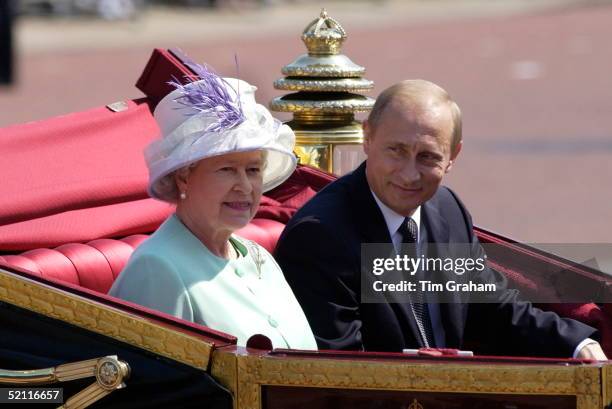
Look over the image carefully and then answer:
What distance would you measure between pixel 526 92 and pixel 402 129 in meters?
12.6

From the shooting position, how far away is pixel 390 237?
124 inches

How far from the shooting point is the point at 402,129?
3.05 meters

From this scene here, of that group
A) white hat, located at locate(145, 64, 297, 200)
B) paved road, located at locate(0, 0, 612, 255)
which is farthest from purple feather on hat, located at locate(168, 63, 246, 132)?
paved road, located at locate(0, 0, 612, 255)

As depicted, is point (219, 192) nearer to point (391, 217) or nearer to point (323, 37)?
point (391, 217)

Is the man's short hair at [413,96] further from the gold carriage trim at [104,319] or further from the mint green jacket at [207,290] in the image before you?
the gold carriage trim at [104,319]

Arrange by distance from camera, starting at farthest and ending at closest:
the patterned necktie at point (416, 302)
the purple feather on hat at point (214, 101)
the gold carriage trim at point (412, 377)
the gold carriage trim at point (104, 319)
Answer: the patterned necktie at point (416, 302), the purple feather on hat at point (214, 101), the gold carriage trim at point (104, 319), the gold carriage trim at point (412, 377)

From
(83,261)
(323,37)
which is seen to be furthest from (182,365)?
(323,37)

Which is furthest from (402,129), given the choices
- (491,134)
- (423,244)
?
(491,134)

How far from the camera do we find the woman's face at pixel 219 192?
2.89 meters

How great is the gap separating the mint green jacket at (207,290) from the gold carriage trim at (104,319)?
15 cm

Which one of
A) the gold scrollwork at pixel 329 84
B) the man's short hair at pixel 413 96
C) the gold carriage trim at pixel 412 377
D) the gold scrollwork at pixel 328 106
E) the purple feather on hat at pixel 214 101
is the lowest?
the gold carriage trim at pixel 412 377

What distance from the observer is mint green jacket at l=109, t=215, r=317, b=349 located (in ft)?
A: 9.15

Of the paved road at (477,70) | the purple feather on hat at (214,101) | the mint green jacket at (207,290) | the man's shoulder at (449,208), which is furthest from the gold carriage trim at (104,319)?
the paved road at (477,70)

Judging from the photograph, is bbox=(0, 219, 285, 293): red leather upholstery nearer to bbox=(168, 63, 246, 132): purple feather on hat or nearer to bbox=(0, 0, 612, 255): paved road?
bbox=(168, 63, 246, 132): purple feather on hat
